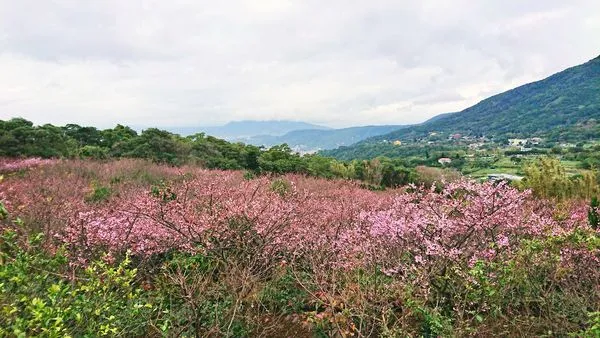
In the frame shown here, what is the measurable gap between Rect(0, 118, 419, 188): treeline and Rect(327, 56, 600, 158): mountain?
280 feet

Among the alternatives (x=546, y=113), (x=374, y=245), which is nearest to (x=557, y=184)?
(x=374, y=245)

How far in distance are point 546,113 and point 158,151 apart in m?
169

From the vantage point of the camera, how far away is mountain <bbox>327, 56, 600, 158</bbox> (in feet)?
419

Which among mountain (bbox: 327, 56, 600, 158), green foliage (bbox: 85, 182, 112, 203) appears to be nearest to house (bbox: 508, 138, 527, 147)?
mountain (bbox: 327, 56, 600, 158)

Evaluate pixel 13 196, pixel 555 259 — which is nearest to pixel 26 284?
pixel 555 259

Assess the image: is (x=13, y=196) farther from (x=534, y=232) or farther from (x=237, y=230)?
(x=534, y=232)

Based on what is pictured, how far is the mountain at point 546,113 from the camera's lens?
128m

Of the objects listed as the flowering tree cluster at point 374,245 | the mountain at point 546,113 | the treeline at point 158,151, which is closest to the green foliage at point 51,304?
the flowering tree cluster at point 374,245

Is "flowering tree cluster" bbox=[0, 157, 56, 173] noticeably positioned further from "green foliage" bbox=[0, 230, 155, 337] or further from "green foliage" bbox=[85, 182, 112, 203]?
"green foliage" bbox=[0, 230, 155, 337]

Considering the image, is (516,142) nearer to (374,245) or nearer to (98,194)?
(98,194)

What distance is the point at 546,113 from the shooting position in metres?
152

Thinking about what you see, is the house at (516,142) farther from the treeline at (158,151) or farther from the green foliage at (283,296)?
the green foliage at (283,296)

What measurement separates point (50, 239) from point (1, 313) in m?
3.65

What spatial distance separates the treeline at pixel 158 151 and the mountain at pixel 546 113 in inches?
3366
